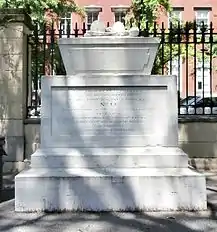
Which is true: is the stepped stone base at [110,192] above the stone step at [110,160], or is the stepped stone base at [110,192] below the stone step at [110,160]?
below

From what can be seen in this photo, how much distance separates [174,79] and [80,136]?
153 centimetres

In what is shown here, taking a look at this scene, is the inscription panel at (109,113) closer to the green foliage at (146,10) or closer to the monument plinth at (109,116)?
the monument plinth at (109,116)

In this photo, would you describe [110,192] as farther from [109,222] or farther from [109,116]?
[109,116]

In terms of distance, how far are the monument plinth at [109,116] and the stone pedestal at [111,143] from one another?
1cm

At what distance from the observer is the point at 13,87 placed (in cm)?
1005

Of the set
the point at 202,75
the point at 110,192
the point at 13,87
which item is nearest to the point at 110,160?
the point at 110,192

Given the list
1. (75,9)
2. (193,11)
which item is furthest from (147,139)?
(193,11)

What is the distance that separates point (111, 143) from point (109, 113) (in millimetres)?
418

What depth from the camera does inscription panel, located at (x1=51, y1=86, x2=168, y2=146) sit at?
6660mm

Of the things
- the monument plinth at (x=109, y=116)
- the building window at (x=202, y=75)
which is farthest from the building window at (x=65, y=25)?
the monument plinth at (x=109, y=116)

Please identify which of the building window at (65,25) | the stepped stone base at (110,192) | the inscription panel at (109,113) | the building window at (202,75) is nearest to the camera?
the stepped stone base at (110,192)

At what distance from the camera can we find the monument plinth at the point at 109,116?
6.47 metres

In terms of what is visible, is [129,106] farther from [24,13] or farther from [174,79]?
[24,13]

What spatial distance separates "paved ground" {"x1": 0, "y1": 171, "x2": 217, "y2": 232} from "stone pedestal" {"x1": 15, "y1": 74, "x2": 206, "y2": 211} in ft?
0.65
